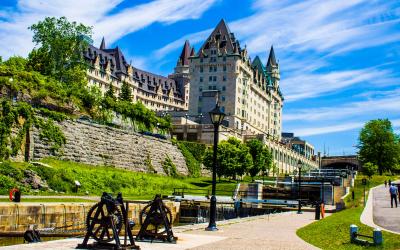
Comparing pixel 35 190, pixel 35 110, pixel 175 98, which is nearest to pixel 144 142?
pixel 35 110

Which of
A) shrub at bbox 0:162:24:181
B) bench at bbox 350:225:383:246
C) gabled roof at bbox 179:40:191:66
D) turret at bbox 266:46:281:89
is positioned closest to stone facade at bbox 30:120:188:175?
shrub at bbox 0:162:24:181

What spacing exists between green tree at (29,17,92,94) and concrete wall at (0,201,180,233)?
158ft

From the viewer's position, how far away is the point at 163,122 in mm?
73875

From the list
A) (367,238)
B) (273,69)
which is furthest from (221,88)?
(367,238)

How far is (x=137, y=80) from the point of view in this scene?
5886 inches

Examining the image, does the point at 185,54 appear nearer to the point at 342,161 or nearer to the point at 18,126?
the point at 342,161

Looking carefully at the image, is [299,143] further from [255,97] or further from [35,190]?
[35,190]

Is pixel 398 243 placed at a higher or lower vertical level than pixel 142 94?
lower

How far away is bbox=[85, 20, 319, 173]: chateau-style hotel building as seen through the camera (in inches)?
4569

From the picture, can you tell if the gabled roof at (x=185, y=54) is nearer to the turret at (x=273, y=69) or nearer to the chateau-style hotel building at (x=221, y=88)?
the chateau-style hotel building at (x=221, y=88)

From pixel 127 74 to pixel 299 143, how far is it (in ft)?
224

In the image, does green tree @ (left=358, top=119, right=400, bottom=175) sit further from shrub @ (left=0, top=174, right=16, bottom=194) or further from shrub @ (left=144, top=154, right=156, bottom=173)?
shrub @ (left=0, top=174, right=16, bottom=194)

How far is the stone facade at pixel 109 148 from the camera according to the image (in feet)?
152

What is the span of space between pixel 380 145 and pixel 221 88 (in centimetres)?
4220
